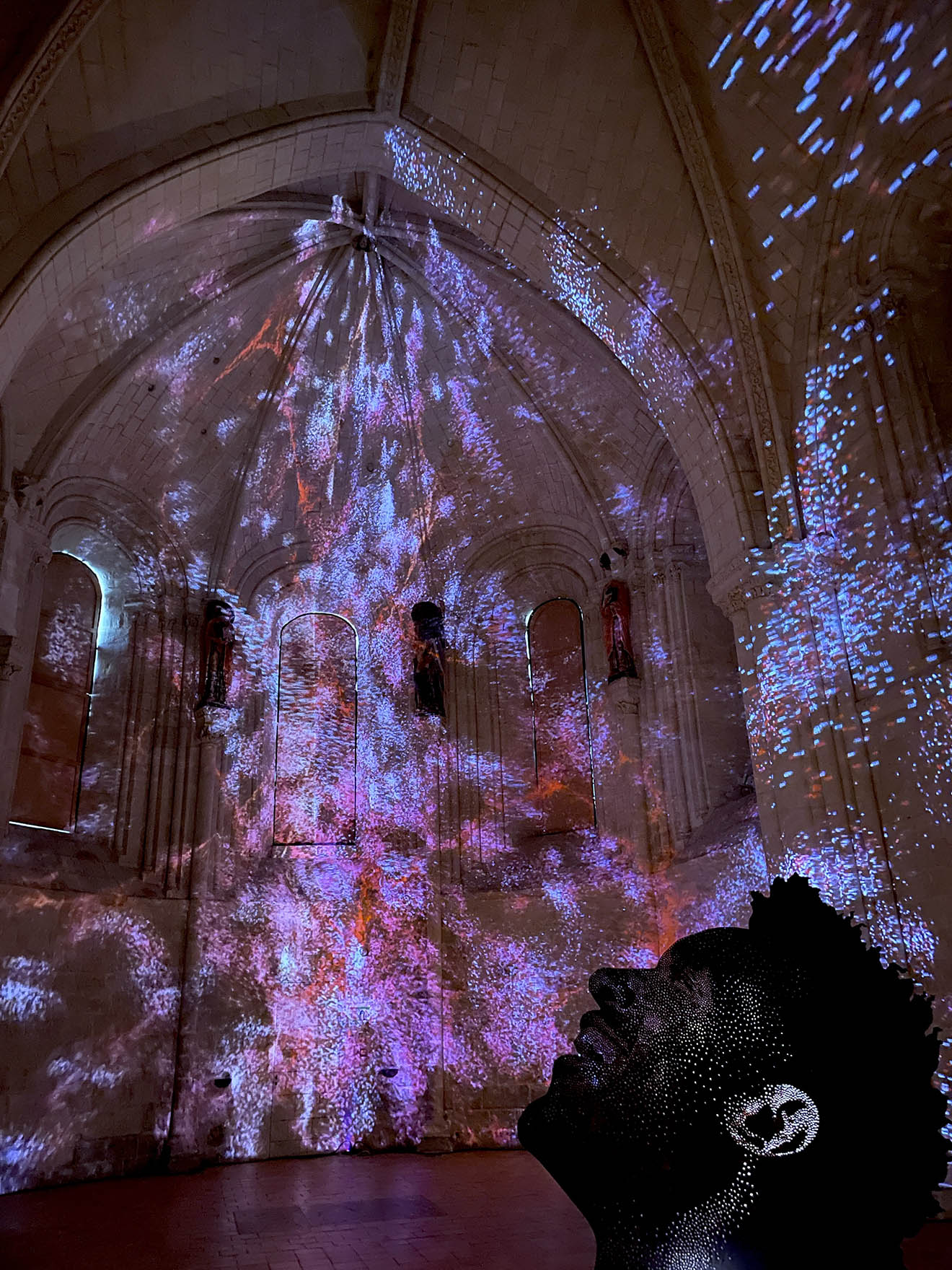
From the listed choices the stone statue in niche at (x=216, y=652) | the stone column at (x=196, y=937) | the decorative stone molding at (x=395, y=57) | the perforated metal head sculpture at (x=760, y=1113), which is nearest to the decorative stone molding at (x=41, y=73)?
the decorative stone molding at (x=395, y=57)

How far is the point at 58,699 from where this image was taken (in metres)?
11.9

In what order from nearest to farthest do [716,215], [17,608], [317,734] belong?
1. [716,215]
2. [17,608]
3. [317,734]

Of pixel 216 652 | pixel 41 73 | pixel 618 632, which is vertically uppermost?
pixel 41 73

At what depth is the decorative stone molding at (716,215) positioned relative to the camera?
879 cm

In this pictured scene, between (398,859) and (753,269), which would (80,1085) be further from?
(753,269)

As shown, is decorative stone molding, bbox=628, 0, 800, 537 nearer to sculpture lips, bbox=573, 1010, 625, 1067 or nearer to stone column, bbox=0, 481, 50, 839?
sculpture lips, bbox=573, 1010, 625, 1067

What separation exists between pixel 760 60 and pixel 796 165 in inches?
36.9

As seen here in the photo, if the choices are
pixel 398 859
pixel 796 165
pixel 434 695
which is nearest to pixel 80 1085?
pixel 398 859

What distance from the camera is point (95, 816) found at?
38.9 ft

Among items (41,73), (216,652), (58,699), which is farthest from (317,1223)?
(41,73)

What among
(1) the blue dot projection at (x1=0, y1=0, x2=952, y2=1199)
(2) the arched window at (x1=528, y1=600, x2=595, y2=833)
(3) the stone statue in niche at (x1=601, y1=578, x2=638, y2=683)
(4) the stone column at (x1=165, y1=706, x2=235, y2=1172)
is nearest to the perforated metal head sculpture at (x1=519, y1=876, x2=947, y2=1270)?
(1) the blue dot projection at (x1=0, y1=0, x2=952, y2=1199)

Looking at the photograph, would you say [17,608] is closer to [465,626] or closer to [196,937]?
[196,937]

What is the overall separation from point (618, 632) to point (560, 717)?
5.55ft

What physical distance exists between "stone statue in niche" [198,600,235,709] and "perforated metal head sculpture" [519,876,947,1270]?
1153 cm
